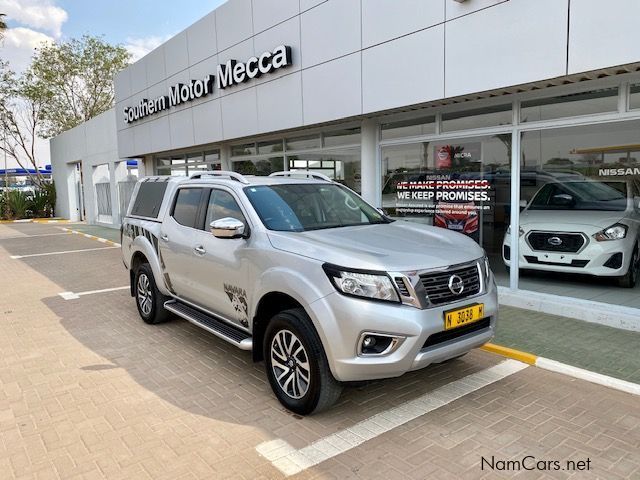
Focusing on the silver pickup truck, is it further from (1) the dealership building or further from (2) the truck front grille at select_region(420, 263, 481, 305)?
(1) the dealership building

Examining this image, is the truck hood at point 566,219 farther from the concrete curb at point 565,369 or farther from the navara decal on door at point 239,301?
the navara decal on door at point 239,301

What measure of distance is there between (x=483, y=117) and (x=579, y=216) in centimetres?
197

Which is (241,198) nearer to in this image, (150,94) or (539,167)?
(539,167)

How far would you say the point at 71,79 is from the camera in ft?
104

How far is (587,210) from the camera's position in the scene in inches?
268

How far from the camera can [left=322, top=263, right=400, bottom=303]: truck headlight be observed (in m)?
3.30

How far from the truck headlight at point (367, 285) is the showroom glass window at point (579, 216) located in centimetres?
433

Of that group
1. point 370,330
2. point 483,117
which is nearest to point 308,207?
point 370,330

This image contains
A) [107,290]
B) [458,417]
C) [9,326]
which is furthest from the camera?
[107,290]

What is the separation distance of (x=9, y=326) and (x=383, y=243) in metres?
5.47

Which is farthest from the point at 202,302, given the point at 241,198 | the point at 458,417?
the point at 458,417

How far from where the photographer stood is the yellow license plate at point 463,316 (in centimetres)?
344

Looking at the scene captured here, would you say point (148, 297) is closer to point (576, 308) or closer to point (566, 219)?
point (576, 308)

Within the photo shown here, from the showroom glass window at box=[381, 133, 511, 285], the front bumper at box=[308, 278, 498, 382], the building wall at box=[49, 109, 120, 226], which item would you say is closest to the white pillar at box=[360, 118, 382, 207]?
the showroom glass window at box=[381, 133, 511, 285]
